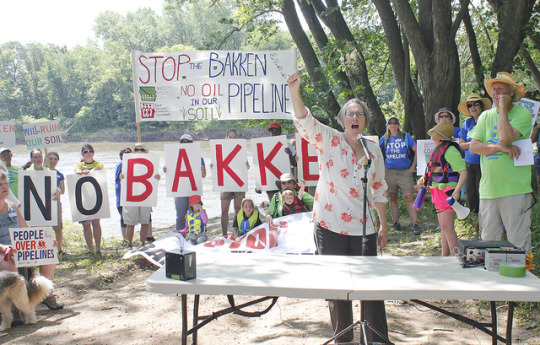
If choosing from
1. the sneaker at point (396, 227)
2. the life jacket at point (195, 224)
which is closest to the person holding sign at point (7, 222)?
the life jacket at point (195, 224)

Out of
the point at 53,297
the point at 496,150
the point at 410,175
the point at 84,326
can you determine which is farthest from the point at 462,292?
the point at 410,175

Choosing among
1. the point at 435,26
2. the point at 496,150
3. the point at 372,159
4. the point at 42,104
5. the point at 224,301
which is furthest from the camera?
the point at 42,104

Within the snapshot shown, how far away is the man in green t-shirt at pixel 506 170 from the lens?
4.30 meters

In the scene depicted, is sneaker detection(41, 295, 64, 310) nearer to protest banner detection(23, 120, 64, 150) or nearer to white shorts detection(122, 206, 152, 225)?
white shorts detection(122, 206, 152, 225)

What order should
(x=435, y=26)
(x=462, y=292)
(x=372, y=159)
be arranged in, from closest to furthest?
(x=462, y=292) < (x=372, y=159) < (x=435, y=26)

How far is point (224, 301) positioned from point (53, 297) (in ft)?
5.93

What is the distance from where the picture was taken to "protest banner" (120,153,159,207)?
26.1 ft

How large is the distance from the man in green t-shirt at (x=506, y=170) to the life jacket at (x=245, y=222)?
142 inches

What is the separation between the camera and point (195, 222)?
25.3ft

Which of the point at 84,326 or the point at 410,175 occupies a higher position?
the point at 410,175

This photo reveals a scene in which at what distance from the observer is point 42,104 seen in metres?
78.8

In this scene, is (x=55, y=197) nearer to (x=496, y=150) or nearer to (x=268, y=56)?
(x=268, y=56)

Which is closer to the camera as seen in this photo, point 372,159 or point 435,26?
point 372,159

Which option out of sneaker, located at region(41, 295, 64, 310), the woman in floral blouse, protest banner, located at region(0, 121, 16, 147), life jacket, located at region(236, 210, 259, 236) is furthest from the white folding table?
protest banner, located at region(0, 121, 16, 147)
